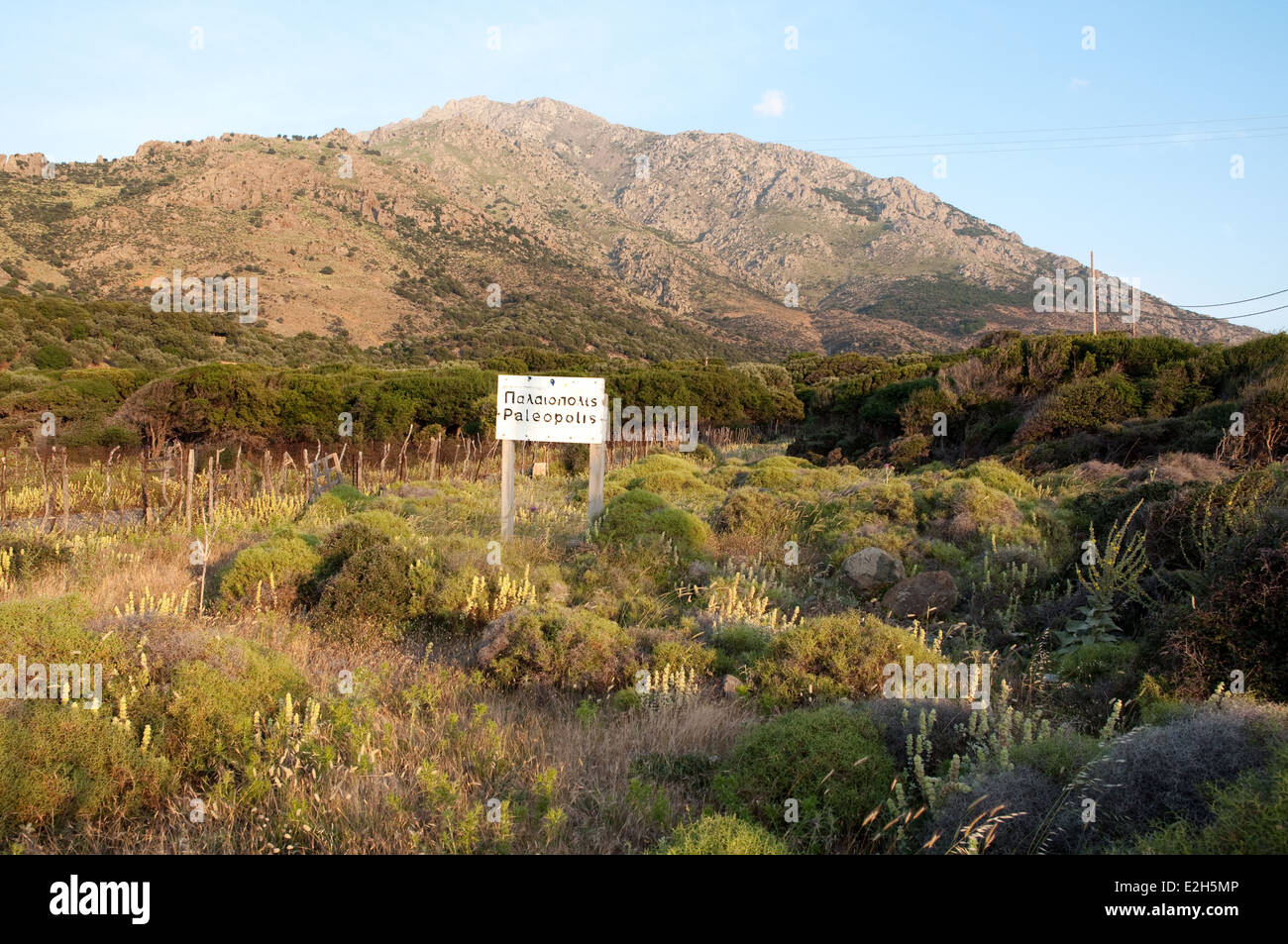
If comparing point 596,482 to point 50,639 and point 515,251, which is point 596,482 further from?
point 515,251

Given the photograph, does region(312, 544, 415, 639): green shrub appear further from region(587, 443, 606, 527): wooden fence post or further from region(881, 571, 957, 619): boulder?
region(881, 571, 957, 619): boulder

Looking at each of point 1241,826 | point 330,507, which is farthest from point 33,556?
point 1241,826

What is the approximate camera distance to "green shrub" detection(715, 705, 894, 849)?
2943mm

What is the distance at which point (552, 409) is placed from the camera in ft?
30.2

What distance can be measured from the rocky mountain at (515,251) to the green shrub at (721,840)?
24444mm

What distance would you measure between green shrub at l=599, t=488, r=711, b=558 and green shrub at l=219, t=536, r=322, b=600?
3157 mm

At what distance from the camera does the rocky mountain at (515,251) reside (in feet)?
163

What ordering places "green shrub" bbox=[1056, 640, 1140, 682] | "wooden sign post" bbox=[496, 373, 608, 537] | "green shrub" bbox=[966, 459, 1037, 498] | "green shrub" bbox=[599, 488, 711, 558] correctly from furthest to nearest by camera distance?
"green shrub" bbox=[966, 459, 1037, 498], "wooden sign post" bbox=[496, 373, 608, 537], "green shrub" bbox=[599, 488, 711, 558], "green shrub" bbox=[1056, 640, 1140, 682]

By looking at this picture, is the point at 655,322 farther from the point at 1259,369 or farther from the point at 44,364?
the point at 1259,369

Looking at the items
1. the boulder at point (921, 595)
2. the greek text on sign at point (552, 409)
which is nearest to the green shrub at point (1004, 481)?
the boulder at point (921, 595)

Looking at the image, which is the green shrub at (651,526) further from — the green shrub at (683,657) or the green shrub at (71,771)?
Result: the green shrub at (71,771)

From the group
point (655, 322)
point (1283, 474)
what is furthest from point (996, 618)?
point (655, 322)

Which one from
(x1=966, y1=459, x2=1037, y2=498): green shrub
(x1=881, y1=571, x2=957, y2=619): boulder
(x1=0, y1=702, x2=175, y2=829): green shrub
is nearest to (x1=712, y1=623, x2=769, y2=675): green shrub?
(x1=881, y1=571, x2=957, y2=619): boulder
